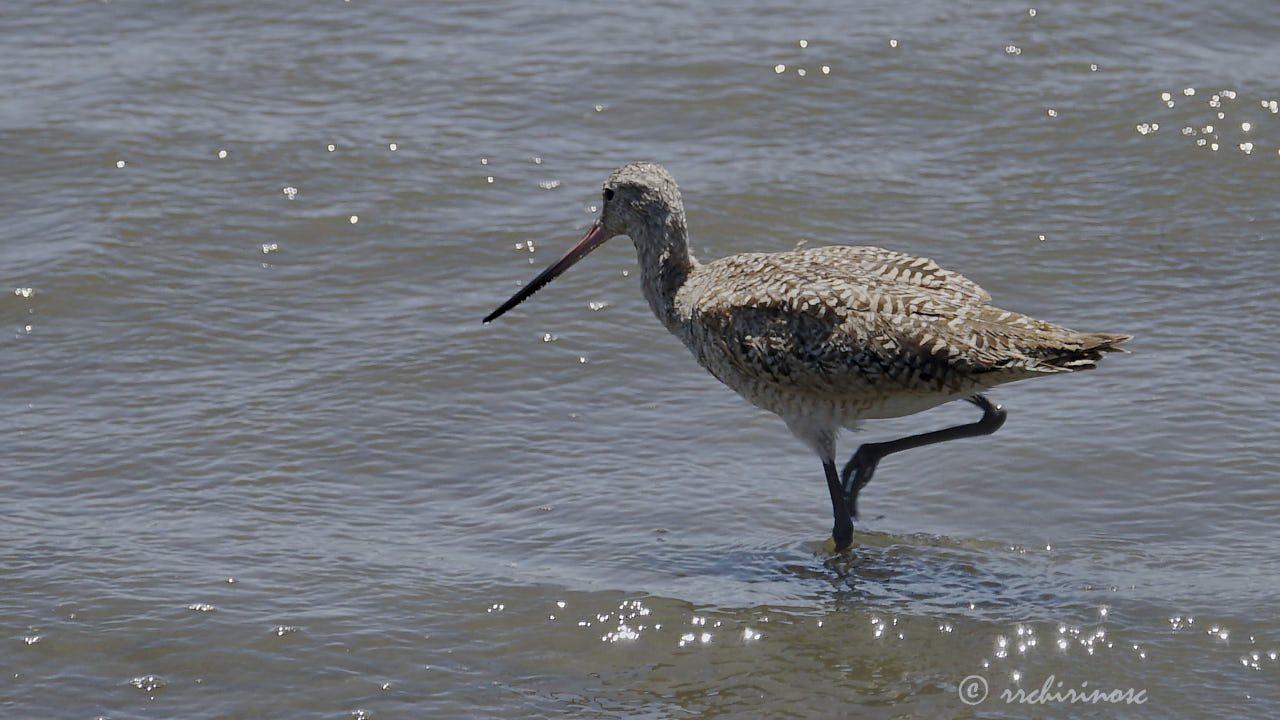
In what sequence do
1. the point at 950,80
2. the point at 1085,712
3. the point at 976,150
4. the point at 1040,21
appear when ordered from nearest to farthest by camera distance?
the point at 1085,712 < the point at 976,150 < the point at 950,80 < the point at 1040,21

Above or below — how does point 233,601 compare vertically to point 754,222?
below

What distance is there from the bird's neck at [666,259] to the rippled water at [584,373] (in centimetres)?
56

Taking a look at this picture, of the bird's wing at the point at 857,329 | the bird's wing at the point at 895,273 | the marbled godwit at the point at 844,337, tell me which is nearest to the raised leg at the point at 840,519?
the marbled godwit at the point at 844,337

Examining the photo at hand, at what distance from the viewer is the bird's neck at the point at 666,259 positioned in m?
6.64

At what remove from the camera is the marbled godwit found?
223 inches

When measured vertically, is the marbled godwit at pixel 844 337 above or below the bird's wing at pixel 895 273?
below

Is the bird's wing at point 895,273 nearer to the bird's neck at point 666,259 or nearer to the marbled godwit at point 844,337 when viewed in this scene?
the marbled godwit at point 844,337

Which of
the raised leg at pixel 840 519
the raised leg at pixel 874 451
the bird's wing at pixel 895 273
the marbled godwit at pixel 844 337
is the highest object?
the bird's wing at pixel 895 273

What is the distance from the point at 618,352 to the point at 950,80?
3257mm

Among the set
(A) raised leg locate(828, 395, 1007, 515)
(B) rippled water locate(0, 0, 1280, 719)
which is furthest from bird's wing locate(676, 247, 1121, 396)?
(B) rippled water locate(0, 0, 1280, 719)

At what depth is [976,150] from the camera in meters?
9.17

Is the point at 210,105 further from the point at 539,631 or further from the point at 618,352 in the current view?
the point at 539,631

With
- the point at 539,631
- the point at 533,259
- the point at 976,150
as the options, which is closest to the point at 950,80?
the point at 976,150

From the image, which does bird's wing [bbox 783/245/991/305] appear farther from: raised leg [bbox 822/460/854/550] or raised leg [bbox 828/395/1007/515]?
raised leg [bbox 822/460/854/550]
